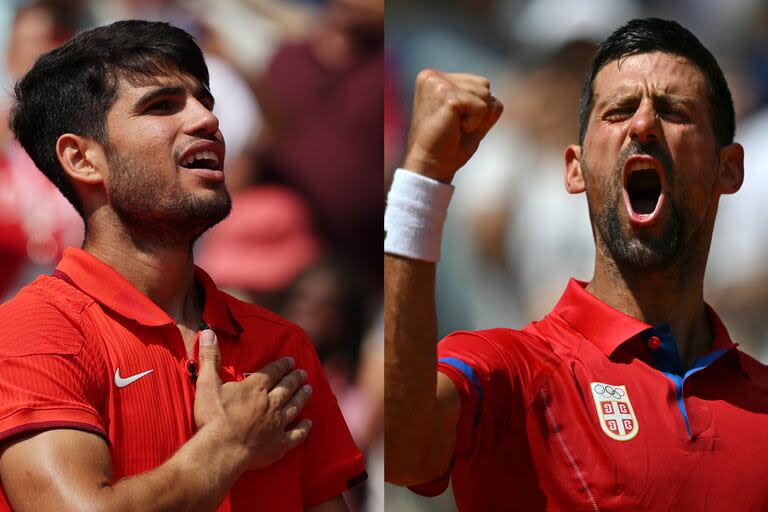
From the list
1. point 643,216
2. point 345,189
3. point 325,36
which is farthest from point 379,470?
point 325,36

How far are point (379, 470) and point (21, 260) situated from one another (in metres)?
1.15

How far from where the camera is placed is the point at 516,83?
366 cm

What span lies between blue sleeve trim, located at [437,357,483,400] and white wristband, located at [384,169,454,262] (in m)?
0.40

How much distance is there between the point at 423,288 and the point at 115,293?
2.51 feet

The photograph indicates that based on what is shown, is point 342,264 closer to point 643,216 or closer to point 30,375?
point 643,216

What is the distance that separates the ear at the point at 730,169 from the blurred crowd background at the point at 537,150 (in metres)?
0.61

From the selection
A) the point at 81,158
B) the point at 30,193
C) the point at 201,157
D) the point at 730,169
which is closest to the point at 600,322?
the point at 730,169

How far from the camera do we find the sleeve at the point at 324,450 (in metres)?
→ 2.72

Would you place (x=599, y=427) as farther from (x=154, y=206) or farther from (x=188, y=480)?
(x=154, y=206)

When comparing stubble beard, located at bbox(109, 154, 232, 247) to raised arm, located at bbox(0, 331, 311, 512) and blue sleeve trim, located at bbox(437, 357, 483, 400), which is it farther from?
blue sleeve trim, located at bbox(437, 357, 483, 400)

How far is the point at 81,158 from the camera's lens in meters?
2.72

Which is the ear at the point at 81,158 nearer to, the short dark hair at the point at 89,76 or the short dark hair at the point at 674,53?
the short dark hair at the point at 89,76

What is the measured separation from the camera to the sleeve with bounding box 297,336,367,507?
272 cm

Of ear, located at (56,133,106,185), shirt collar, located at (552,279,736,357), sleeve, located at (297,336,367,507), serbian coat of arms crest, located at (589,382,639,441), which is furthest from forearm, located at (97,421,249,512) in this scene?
shirt collar, located at (552,279,736,357)
